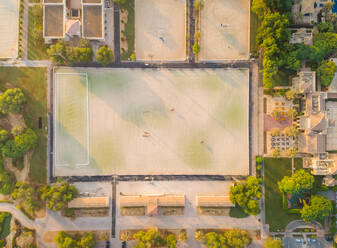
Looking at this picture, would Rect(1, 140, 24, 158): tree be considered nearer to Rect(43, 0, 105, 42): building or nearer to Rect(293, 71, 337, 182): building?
Rect(43, 0, 105, 42): building

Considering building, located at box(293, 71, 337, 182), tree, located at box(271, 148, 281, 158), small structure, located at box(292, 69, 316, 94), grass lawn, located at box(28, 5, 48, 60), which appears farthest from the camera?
grass lawn, located at box(28, 5, 48, 60)

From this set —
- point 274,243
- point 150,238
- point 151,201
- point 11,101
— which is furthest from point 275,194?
point 11,101

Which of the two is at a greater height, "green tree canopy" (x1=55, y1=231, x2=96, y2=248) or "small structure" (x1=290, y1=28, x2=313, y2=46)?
"small structure" (x1=290, y1=28, x2=313, y2=46)

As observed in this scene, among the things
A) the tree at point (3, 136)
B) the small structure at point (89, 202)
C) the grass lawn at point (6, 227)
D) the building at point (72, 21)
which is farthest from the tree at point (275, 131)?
the grass lawn at point (6, 227)

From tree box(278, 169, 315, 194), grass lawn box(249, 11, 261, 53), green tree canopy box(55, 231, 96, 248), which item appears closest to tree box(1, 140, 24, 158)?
green tree canopy box(55, 231, 96, 248)

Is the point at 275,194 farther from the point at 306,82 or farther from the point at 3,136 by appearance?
the point at 3,136

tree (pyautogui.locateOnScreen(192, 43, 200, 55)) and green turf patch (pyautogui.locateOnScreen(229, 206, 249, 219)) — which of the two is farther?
green turf patch (pyautogui.locateOnScreen(229, 206, 249, 219))

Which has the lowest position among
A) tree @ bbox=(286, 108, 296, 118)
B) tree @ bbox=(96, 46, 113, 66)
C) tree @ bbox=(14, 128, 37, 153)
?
tree @ bbox=(14, 128, 37, 153)

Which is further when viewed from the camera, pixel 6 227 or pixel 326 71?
pixel 6 227
